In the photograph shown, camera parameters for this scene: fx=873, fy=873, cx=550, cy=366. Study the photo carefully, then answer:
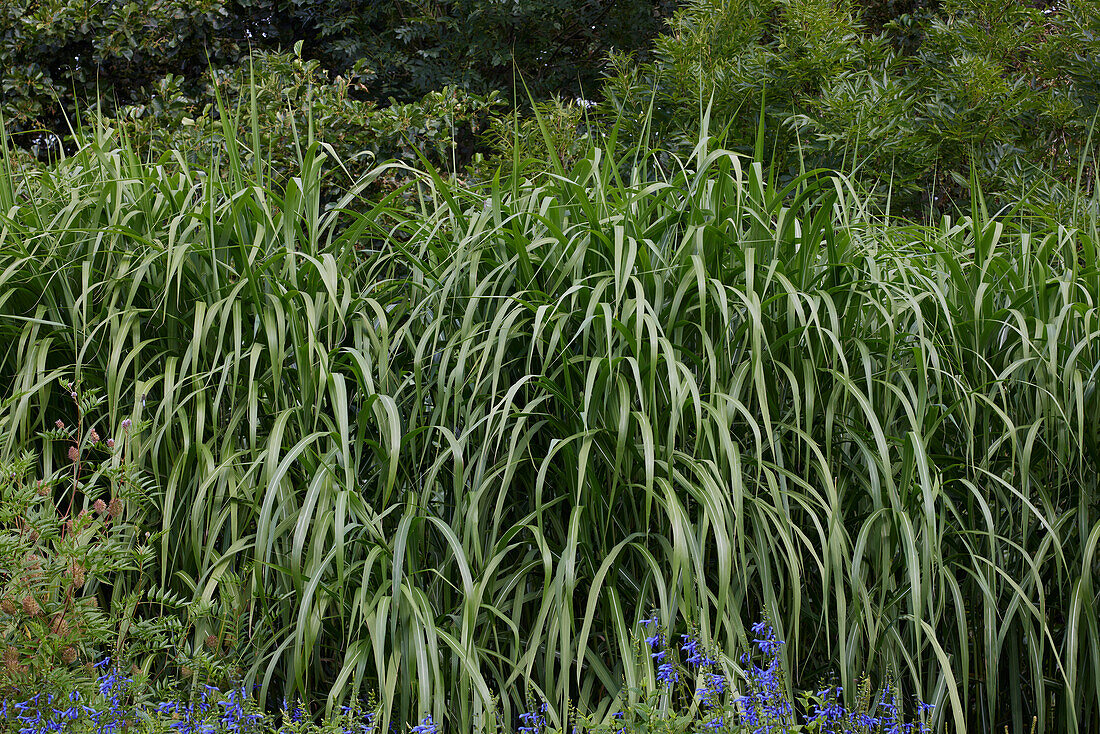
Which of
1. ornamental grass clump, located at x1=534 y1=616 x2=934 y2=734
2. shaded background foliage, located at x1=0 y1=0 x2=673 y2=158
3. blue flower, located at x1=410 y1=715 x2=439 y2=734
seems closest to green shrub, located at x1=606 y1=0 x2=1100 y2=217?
shaded background foliage, located at x1=0 y1=0 x2=673 y2=158

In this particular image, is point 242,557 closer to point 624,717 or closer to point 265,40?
point 624,717

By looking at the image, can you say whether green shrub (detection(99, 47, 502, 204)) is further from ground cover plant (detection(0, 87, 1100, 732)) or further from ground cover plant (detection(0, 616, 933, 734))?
ground cover plant (detection(0, 616, 933, 734))

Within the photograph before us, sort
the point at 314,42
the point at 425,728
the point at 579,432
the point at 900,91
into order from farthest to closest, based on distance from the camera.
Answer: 1. the point at 314,42
2. the point at 900,91
3. the point at 579,432
4. the point at 425,728

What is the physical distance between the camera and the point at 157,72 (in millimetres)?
6238

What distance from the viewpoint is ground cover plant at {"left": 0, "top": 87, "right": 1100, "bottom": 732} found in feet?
5.76

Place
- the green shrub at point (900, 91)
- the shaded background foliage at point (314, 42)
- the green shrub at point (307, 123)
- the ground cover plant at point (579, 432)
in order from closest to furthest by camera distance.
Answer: the ground cover plant at point (579, 432), the green shrub at point (900, 91), the green shrub at point (307, 123), the shaded background foliage at point (314, 42)

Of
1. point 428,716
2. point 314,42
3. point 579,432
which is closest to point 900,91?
point 579,432

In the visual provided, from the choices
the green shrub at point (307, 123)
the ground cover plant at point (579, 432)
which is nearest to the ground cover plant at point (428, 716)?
the ground cover plant at point (579, 432)

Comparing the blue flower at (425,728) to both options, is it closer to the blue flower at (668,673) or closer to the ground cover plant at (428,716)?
the ground cover plant at (428,716)

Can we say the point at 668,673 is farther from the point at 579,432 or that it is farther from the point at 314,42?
the point at 314,42

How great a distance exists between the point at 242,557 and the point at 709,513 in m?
1.07

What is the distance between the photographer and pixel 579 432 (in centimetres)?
188

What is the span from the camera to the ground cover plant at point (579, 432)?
1.75m

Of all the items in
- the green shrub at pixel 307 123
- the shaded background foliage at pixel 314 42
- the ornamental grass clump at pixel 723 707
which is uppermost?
the shaded background foliage at pixel 314 42
